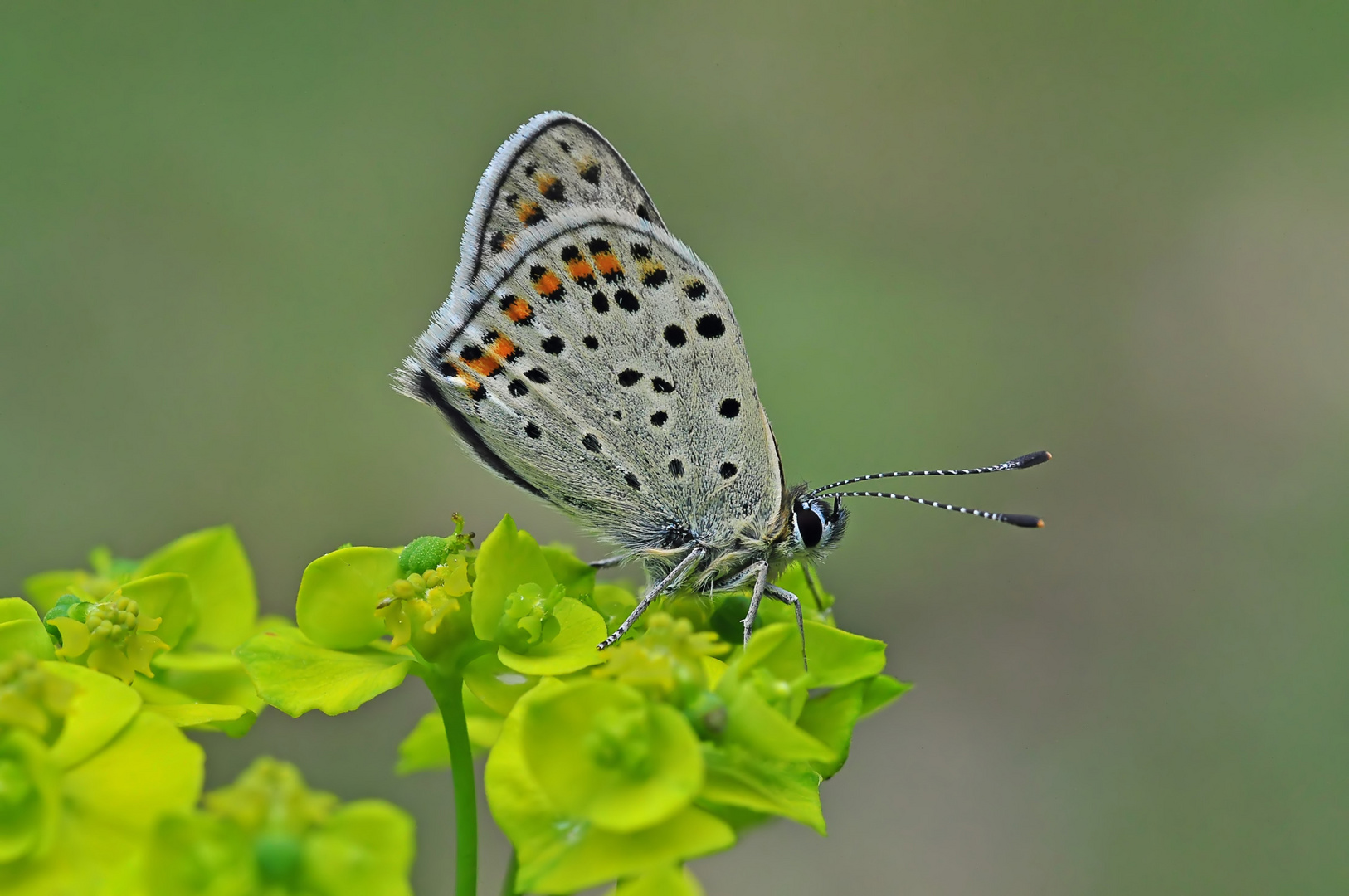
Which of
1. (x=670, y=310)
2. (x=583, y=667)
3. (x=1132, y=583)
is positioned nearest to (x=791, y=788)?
(x=583, y=667)

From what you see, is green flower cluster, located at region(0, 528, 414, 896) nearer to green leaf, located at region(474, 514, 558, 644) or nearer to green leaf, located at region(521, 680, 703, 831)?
green leaf, located at region(521, 680, 703, 831)

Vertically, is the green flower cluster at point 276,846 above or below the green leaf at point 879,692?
above

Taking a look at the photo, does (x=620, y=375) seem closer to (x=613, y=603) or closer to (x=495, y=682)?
(x=613, y=603)

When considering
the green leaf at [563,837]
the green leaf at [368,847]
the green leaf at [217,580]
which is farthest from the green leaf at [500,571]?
the green leaf at [217,580]

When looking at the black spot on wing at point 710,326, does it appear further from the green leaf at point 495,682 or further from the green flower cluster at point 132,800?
the green flower cluster at point 132,800

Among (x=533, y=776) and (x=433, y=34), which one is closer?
(x=533, y=776)

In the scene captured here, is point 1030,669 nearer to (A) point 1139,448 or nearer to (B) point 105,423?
(A) point 1139,448
